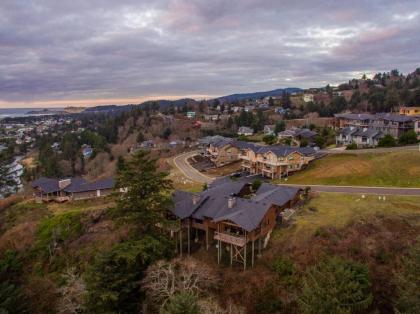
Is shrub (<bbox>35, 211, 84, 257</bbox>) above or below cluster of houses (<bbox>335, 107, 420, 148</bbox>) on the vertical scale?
below

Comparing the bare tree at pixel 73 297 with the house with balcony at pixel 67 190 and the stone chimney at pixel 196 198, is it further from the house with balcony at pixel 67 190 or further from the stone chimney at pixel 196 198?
the house with balcony at pixel 67 190

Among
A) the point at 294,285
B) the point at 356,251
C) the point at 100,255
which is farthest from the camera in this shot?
the point at 356,251

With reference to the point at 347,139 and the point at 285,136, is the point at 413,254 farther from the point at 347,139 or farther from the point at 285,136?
the point at 285,136

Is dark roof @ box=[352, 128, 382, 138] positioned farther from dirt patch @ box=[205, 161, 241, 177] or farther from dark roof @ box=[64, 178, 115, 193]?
dark roof @ box=[64, 178, 115, 193]

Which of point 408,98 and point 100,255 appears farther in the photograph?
point 408,98

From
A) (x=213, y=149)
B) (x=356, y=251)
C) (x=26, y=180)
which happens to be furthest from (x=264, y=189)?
(x=26, y=180)

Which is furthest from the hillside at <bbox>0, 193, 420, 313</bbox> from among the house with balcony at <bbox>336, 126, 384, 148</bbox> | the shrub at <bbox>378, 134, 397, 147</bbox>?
the house with balcony at <bbox>336, 126, 384, 148</bbox>
